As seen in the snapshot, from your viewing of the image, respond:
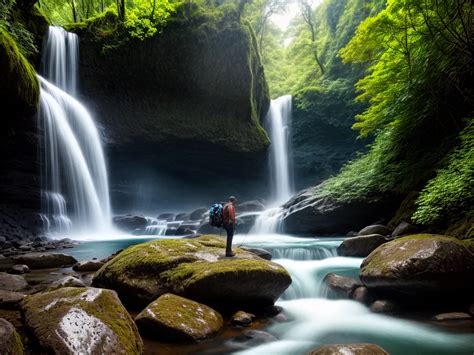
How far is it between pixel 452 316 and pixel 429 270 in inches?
28.5

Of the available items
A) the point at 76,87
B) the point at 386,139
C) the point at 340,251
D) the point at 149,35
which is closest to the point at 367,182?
the point at 386,139

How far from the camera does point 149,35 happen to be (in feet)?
58.3

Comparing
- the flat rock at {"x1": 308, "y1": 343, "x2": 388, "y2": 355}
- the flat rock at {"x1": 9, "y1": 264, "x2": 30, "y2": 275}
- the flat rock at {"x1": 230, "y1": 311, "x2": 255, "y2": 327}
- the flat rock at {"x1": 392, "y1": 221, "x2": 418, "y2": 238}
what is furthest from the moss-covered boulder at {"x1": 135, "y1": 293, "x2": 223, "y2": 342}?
the flat rock at {"x1": 392, "y1": 221, "x2": 418, "y2": 238}

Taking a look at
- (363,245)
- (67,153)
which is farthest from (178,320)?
(67,153)

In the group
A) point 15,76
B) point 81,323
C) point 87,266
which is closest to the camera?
point 81,323

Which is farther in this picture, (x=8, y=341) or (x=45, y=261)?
(x=45, y=261)

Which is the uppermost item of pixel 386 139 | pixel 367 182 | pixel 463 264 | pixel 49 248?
pixel 386 139

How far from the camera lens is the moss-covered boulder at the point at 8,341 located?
2.48 m

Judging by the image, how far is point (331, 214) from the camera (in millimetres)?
12922

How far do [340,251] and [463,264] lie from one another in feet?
13.3

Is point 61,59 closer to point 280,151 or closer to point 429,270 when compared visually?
point 280,151

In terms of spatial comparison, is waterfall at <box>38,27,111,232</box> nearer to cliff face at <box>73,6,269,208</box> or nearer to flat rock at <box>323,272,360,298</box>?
cliff face at <box>73,6,269,208</box>

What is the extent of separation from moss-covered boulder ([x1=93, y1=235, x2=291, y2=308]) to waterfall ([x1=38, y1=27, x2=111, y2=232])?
11.3 m

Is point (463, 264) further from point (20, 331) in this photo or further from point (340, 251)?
point (20, 331)
